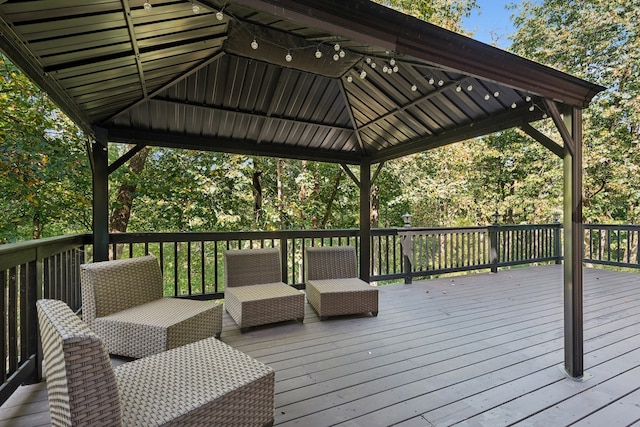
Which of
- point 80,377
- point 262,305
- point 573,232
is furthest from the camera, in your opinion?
point 262,305

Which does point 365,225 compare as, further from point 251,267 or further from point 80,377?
point 80,377

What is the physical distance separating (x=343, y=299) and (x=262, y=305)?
103 centimetres

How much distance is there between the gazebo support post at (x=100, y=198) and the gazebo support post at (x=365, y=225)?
3.85 meters

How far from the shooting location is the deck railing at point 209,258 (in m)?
2.26

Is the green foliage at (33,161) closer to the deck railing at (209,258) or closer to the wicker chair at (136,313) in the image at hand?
the deck railing at (209,258)

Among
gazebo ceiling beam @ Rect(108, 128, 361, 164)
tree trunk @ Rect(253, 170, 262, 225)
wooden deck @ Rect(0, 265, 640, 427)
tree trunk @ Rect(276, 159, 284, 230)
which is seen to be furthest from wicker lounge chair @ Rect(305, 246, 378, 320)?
tree trunk @ Rect(253, 170, 262, 225)

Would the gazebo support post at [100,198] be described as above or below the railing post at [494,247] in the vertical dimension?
above

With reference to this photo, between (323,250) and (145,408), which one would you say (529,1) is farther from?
(145,408)

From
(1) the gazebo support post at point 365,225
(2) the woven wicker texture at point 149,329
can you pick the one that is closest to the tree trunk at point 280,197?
(1) the gazebo support post at point 365,225

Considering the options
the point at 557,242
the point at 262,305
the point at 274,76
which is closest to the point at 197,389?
the point at 262,305

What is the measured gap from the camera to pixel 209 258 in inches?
459

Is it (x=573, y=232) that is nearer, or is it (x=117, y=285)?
(x=573, y=232)

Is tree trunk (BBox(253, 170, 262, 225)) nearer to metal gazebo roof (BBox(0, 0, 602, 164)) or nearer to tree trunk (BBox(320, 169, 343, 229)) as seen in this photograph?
tree trunk (BBox(320, 169, 343, 229))

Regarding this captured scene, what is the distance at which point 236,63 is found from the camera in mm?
3518
